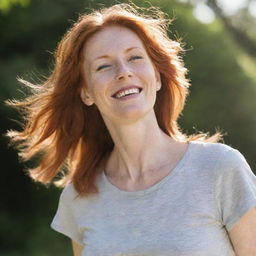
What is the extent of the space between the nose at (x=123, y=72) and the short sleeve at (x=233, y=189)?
44 cm

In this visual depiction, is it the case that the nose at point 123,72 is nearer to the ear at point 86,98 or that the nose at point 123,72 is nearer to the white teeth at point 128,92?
the white teeth at point 128,92

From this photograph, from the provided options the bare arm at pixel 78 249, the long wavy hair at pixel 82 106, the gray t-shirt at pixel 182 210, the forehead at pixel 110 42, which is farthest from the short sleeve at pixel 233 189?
the bare arm at pixel 78 249

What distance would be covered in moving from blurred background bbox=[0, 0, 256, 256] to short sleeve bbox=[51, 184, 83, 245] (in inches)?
118

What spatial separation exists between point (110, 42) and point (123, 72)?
0.15 metres

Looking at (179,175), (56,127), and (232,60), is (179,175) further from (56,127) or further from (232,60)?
(232,60)

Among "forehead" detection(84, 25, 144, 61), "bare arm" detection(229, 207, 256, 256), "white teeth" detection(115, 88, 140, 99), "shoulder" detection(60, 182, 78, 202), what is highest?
"forehead" detection(84, 25, 144, 61)

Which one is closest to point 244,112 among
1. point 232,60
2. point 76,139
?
point 232,60

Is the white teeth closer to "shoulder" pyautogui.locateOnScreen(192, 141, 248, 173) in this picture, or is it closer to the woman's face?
the woman's face

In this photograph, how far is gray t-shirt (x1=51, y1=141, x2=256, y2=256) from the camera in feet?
A: 7.45

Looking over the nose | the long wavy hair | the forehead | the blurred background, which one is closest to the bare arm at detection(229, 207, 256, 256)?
the long wavy hair

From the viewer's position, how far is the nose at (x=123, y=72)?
245 cm

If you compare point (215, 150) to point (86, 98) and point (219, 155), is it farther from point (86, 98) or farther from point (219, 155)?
point (86, 98)

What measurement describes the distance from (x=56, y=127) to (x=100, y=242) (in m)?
0.60

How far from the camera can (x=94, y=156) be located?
111 inches
